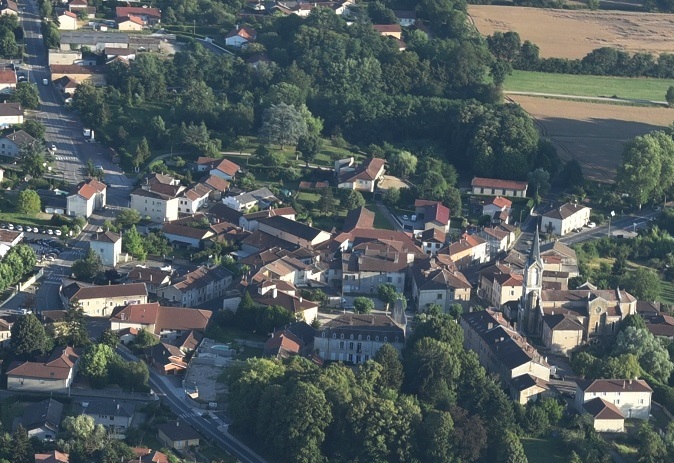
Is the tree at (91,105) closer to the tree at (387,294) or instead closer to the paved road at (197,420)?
the tree at (387,294)

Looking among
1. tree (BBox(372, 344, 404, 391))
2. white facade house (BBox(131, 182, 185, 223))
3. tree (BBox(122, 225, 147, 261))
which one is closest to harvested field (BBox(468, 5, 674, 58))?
white facade house (BBox(131, 182, 185, 223))

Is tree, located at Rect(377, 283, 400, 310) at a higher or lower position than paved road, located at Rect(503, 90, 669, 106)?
lower

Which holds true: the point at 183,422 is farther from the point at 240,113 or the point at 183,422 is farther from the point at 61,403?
the point at 240,113

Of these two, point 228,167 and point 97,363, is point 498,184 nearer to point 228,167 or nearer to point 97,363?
point 228,167

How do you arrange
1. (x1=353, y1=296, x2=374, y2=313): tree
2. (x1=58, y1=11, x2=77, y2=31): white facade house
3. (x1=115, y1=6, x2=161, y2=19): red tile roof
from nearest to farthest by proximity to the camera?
(x1=353, y1=296, x2=374, y2=313): tree, (x1=58, y1=11, x2=77, y2=31): white facade house, (x1=115, y1=6, x2=161, y2=19): red tile roof

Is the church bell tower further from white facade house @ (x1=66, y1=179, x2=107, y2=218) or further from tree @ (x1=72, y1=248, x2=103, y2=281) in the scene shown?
white facade house @ (x1=66, y1=179, x2=107, y2=218)

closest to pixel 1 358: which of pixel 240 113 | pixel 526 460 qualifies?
pixel 526 460
